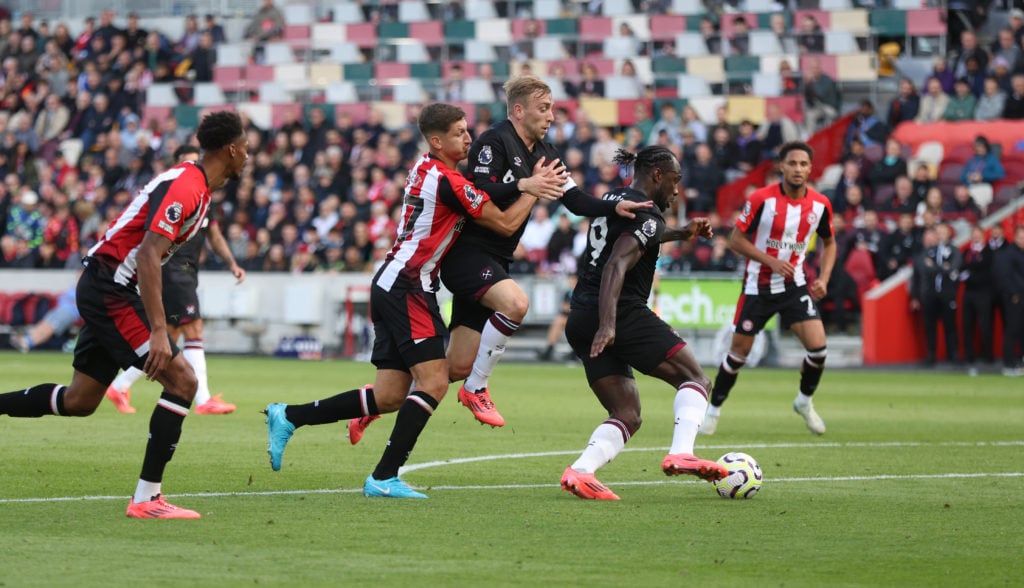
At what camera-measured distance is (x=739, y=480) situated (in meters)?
8.95

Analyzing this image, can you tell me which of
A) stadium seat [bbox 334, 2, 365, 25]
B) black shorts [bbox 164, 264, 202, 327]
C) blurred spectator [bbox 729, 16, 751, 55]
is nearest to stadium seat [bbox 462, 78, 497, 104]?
blurred spectator [bbox 729, 16, 751, 55]

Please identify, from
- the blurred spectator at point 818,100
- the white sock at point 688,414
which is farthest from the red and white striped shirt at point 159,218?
the blurred spectator at point 818,100

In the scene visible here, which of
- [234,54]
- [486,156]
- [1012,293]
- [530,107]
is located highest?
[234,54]

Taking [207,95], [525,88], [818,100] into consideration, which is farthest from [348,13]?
[525,88]

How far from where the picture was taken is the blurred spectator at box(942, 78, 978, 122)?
89.2ft

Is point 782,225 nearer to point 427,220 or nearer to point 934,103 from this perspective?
point 427,220

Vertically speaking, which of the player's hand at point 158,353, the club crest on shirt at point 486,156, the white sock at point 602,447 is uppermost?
the club crest on shirt at point 486,156

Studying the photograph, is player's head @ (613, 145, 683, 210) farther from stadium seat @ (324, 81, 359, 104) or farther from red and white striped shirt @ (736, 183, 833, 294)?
stadium seat @ (324, 81, 359, 104)

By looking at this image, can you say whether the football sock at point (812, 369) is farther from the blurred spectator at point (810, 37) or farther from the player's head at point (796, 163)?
the blurred spectator at point (810, 37)

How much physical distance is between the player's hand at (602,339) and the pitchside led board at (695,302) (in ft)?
56.0

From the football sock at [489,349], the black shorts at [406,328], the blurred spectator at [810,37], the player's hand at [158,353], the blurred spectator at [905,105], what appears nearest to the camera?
the player's hand at [158,353]

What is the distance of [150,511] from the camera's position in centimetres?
777

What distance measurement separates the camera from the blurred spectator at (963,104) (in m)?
27.2

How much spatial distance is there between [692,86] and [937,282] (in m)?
7.64
